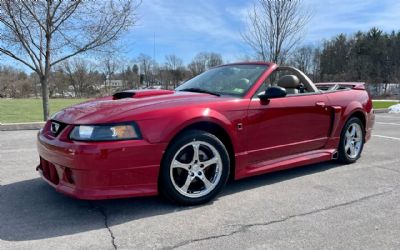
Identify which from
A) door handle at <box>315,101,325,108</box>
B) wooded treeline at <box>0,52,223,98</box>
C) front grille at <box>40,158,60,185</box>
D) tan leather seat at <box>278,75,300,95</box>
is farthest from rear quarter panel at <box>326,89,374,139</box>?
wooded treeline at <box>0,52,223,98</box>

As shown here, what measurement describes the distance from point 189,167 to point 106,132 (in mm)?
881

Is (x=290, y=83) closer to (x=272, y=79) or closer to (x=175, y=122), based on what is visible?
(x=272, y=79)

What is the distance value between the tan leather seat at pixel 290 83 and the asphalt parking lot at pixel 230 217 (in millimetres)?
1130

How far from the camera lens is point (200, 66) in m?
63.9

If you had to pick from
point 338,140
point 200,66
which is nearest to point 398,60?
point 200,66

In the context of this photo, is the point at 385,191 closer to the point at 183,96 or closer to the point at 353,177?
the point at 353,177

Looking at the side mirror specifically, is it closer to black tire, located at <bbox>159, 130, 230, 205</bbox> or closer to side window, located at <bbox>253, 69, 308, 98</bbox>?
side window, located at <bbox>253, 69, 308, 98</bbox>

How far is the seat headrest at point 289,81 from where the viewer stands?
4668 mm

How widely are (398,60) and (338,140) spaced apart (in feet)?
243

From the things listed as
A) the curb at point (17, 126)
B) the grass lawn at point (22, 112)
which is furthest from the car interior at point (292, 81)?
the grass lawn at point (22, 112)

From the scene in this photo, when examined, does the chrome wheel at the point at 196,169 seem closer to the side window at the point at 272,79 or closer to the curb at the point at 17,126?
the side window at the point at 272,79

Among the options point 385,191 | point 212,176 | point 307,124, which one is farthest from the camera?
point 307,124

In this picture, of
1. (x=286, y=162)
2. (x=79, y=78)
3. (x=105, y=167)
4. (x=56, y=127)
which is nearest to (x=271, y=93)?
(x=286, y=162)

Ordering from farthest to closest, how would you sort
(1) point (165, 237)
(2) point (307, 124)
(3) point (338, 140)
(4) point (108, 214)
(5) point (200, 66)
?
(5) point (200, 66)
(3) point (338, 140)
(2) point (307, 124)
(4) point (108, 214)
(1) point (165, 237)
